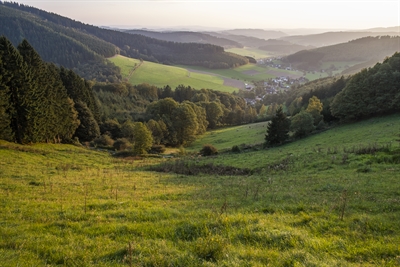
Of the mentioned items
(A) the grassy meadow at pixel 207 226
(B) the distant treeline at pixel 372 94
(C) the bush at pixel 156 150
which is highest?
(B) the distant treeline at pixel 372 94

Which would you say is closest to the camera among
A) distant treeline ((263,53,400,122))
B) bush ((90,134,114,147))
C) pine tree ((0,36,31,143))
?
pine tree ((0,36,31,143))

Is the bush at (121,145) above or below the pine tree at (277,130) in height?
below

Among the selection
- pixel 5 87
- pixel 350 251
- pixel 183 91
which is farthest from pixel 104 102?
pixel 350 251

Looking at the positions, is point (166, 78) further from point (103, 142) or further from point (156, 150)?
point (156, 150)

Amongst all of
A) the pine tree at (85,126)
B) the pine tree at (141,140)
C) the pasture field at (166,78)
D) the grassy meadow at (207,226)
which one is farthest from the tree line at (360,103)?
the pasture field at (166,78)

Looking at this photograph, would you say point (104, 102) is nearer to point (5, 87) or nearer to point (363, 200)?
point (5, 87)

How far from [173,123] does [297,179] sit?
54154 millimetres

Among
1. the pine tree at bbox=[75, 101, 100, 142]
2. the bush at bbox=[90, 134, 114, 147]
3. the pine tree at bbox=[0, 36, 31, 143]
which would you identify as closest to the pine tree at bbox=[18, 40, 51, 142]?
the pine tree at bbox=[0, 36, 31, 143]

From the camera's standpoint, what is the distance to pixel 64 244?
24.5ft

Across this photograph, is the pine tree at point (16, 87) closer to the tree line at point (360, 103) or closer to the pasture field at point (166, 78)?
the tree line at point (360, 103)

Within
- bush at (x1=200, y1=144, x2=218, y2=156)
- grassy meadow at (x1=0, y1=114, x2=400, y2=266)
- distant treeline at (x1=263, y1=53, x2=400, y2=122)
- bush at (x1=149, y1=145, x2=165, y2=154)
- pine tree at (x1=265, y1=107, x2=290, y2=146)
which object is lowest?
bush at (x1=149, y1=145, x2=165, y2=154)

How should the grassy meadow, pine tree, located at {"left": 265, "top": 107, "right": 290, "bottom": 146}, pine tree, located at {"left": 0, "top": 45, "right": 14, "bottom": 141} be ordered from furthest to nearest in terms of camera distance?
pine tree, located at {"left": 265, "top": 107, "right": 290, "bottom": 146} → pine tree, located at {"left": 0, "top": 45, "right": 14, "bottom": 141} → the grassy meadow

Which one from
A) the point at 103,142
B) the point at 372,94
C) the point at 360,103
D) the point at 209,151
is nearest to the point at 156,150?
the point at 103,142

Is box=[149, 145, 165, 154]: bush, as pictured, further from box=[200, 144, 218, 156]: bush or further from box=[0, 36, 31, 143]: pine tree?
box=[0, 36, 31, 143]: pine tree
